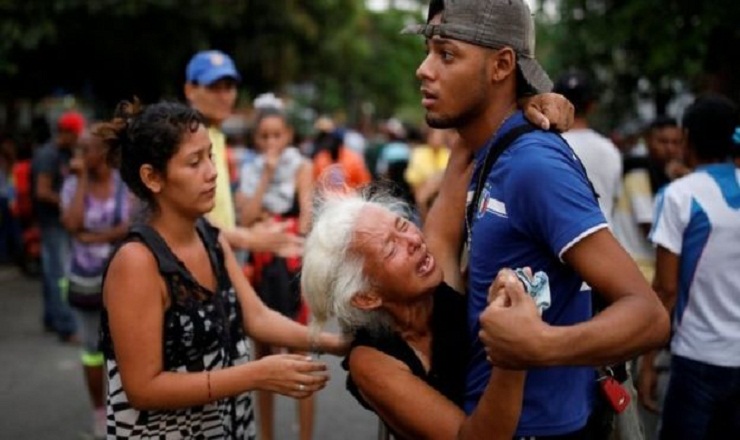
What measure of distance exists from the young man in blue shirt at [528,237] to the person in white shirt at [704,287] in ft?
5.26

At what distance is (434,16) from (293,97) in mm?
30254

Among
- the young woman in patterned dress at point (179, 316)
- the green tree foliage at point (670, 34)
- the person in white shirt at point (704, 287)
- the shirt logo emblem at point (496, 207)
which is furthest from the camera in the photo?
the green tree foliage at point (670, 34)

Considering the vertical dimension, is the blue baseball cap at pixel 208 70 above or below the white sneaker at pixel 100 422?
above

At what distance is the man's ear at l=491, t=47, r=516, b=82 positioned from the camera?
8.06 feet

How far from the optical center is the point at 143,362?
9.87ft

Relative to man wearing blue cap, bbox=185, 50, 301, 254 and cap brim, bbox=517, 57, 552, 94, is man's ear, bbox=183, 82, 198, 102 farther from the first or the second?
cap brim, bbox=517, 57, 552, 94

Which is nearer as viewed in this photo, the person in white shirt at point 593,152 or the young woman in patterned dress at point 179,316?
the young woman in patterned dress at point 179,316

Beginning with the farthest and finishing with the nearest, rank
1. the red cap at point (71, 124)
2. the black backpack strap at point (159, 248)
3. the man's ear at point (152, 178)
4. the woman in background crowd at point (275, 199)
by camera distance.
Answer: the red cap at point (71, 124) → the woman in background crowd at point (275, 199) → the man's ear at point (152, 178) → the black backpack strap at point (159, 248)

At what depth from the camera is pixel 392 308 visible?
8.61ft

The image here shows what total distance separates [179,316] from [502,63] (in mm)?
1325

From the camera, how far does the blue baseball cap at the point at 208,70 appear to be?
210 inches

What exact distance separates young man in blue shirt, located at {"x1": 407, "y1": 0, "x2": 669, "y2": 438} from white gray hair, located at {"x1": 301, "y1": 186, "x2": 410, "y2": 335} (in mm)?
291

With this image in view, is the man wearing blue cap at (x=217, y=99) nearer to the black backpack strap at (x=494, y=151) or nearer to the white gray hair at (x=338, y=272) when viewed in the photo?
the white gray hair at (x=338, y=272)

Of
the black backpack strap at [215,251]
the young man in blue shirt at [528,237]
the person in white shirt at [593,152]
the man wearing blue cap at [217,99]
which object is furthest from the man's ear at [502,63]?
the man wearing blue cap at [217,99]
